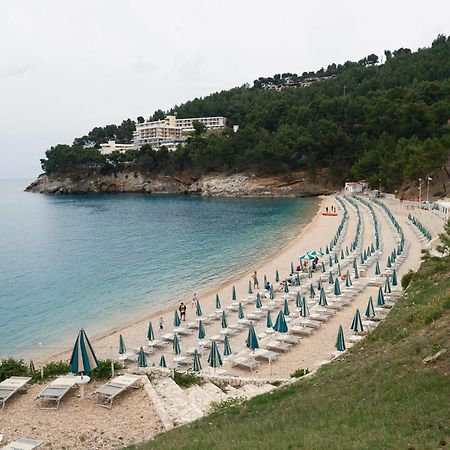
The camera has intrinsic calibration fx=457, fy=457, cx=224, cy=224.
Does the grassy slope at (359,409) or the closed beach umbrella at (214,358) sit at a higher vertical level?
the grassy slope at (359,409)

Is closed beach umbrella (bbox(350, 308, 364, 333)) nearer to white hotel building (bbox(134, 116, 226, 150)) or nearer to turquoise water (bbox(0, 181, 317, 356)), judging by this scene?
turquoise water (bbox(0, 181, 317, 356))

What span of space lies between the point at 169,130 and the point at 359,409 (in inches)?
6084

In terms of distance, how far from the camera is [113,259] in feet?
136

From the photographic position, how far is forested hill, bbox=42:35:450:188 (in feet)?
243

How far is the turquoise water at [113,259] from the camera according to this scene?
25.3 meters

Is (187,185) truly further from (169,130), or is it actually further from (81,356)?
(81,356)

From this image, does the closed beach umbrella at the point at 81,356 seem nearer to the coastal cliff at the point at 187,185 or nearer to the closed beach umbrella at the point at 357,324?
the closed beach umbrella at the point at 357,324

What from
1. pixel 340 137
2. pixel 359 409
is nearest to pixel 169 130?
pixel 340 137

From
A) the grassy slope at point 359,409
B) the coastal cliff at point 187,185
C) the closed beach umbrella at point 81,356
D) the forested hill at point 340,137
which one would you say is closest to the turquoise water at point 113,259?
the closed beach umbrella at point 81,356

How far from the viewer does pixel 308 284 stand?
1045 inches

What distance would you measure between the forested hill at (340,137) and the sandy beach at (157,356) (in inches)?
1252

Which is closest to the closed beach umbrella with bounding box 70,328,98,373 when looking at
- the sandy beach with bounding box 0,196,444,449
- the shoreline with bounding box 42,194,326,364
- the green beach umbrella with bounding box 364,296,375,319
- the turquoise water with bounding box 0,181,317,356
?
the sandy beach with bounding box 0,196,444,449

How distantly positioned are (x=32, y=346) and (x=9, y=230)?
5156cm

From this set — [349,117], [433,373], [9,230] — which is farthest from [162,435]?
[349,117]
